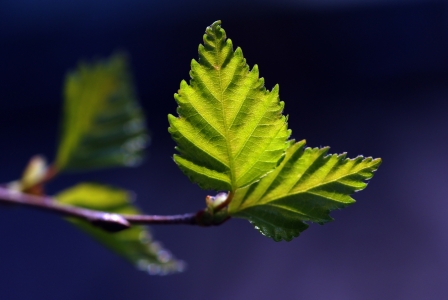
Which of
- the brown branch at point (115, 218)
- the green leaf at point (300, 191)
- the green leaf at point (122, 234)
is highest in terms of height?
the green leaf at point (300, 191)

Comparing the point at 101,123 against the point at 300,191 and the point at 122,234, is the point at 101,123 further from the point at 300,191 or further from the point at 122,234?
the point at 300,191

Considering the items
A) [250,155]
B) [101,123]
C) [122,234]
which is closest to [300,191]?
[250,155]

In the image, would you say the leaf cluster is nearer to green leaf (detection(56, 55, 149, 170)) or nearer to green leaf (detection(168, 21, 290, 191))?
green leaf (detection(168, 21, 290, 191))

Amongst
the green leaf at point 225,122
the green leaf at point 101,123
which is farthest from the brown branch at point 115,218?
the green leaf at point 101,123

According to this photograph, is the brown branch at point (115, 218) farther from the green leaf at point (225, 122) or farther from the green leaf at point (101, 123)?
the green leaf at point (101, 123)

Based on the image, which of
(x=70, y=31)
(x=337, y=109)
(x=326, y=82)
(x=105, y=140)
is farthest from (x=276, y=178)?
(x=70, y=31)

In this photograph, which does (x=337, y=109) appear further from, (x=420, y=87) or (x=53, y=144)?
(x=53, y=144)
